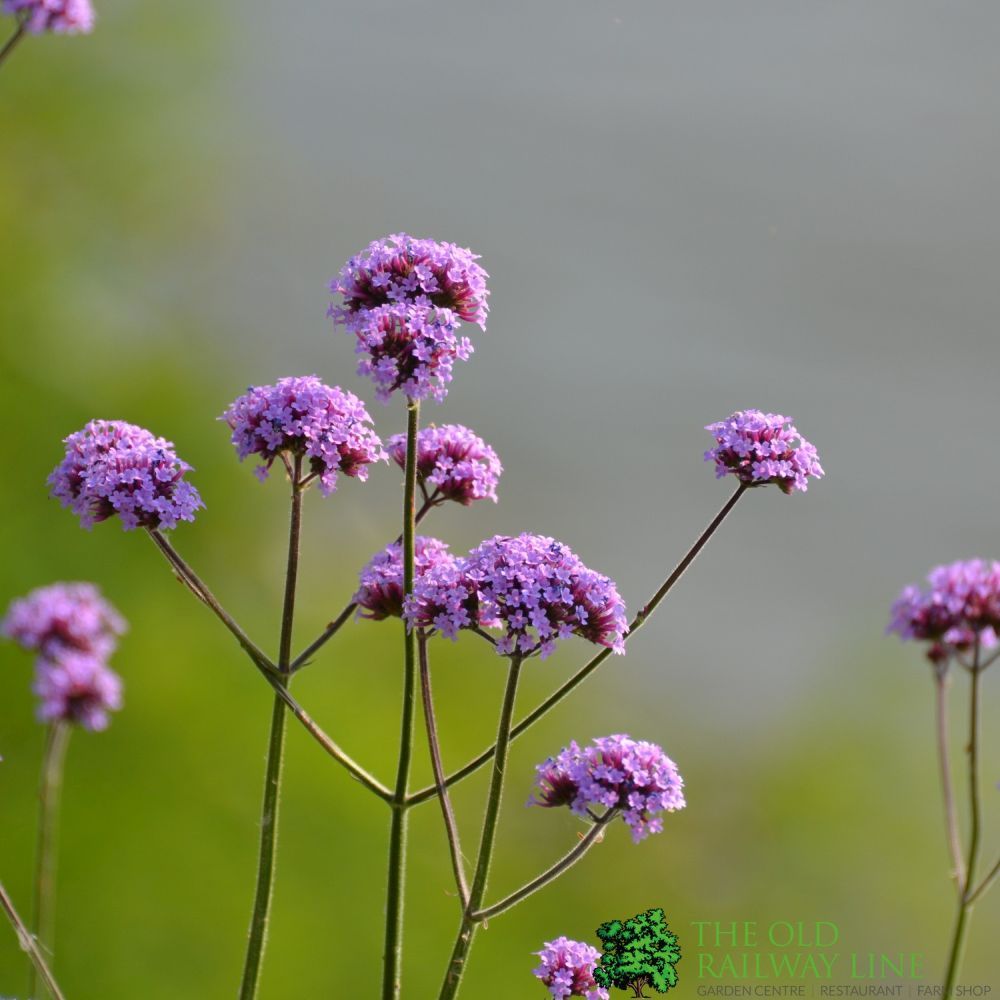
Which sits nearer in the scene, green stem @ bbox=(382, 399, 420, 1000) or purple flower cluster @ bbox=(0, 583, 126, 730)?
green stem @ bbox=(382, 399, 420, 1000)

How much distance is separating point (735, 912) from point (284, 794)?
215 cm

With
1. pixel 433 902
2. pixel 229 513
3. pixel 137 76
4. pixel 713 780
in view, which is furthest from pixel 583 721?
pixel 137 76

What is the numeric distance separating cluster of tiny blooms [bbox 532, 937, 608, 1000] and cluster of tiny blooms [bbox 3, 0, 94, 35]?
5.73 ft

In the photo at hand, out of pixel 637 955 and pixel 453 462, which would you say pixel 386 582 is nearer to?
pixel 453 462

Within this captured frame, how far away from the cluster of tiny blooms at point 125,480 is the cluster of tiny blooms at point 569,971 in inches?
32.8

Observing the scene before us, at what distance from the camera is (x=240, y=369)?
8.06m

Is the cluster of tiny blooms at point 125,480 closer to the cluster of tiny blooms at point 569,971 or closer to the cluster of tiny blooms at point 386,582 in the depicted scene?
the cluster of tiny blooms at point 386,582

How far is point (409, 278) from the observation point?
2002 mm

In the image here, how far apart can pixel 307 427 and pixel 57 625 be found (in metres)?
1.24

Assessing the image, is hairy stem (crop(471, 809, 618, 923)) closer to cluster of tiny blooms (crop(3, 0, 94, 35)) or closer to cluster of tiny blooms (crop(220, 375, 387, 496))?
cluster of tiny blooms (crop(220, 375, 387, 496))

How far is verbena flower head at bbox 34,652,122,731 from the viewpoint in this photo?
9.41ft

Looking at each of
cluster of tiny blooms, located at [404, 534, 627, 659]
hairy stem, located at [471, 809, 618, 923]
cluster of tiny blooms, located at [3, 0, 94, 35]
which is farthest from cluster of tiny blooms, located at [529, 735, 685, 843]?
cluster of tiny blooms, located at [3, 0, 94, 35]

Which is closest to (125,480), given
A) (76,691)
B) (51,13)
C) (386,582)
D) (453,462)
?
(386,582)

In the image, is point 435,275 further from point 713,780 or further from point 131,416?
point 713,780
